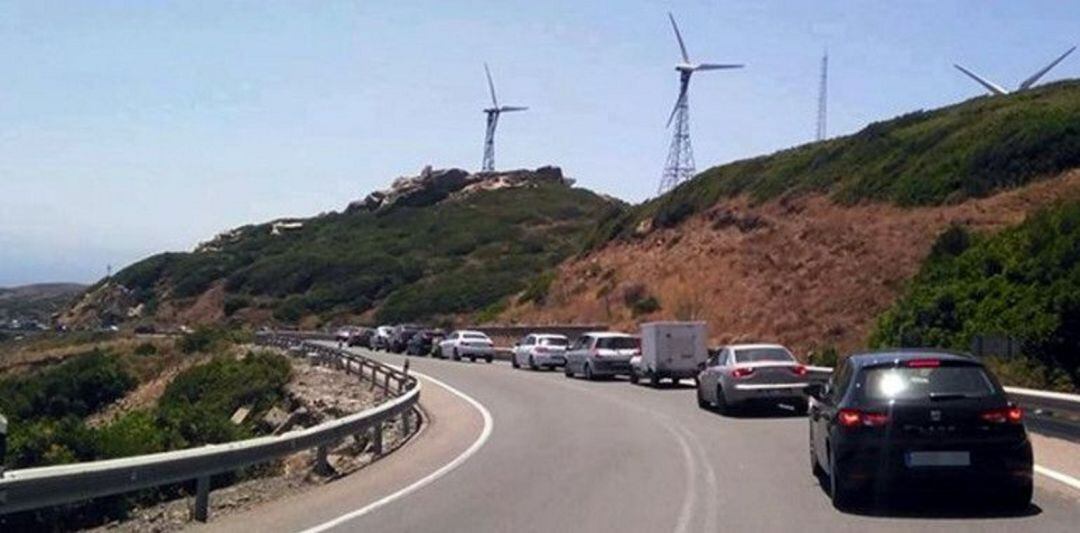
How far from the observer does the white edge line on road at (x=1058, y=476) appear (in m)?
16.2

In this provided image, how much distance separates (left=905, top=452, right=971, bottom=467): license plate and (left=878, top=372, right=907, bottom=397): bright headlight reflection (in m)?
0.62

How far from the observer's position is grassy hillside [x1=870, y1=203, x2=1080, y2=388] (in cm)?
3322

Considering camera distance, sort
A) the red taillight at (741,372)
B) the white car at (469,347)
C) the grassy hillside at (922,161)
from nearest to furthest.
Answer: the red taillight at (741,372)
the grassy hillside at (922,161)
the white car at (469,347)

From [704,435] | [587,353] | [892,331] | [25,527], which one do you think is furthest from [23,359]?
[25,527]

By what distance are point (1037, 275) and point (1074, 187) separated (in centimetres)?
1858

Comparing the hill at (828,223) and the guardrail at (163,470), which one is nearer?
the guardrail at (163,470)

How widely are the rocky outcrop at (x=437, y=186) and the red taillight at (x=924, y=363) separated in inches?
5606

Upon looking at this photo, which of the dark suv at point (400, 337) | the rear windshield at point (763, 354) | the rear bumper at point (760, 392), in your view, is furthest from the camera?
the dark suv at point (400, 337)

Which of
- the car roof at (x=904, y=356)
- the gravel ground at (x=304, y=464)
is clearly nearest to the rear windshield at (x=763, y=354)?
the gravel ground at (x=304, y=464)

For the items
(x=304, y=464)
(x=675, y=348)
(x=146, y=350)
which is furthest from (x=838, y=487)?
(x=146, y=350)

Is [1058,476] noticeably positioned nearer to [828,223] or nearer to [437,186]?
[828,223]

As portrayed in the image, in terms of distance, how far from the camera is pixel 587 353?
4591 centimetres

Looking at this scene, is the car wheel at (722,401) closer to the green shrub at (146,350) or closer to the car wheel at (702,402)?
the car wheel at (702,402)

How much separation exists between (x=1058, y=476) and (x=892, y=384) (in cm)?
387
